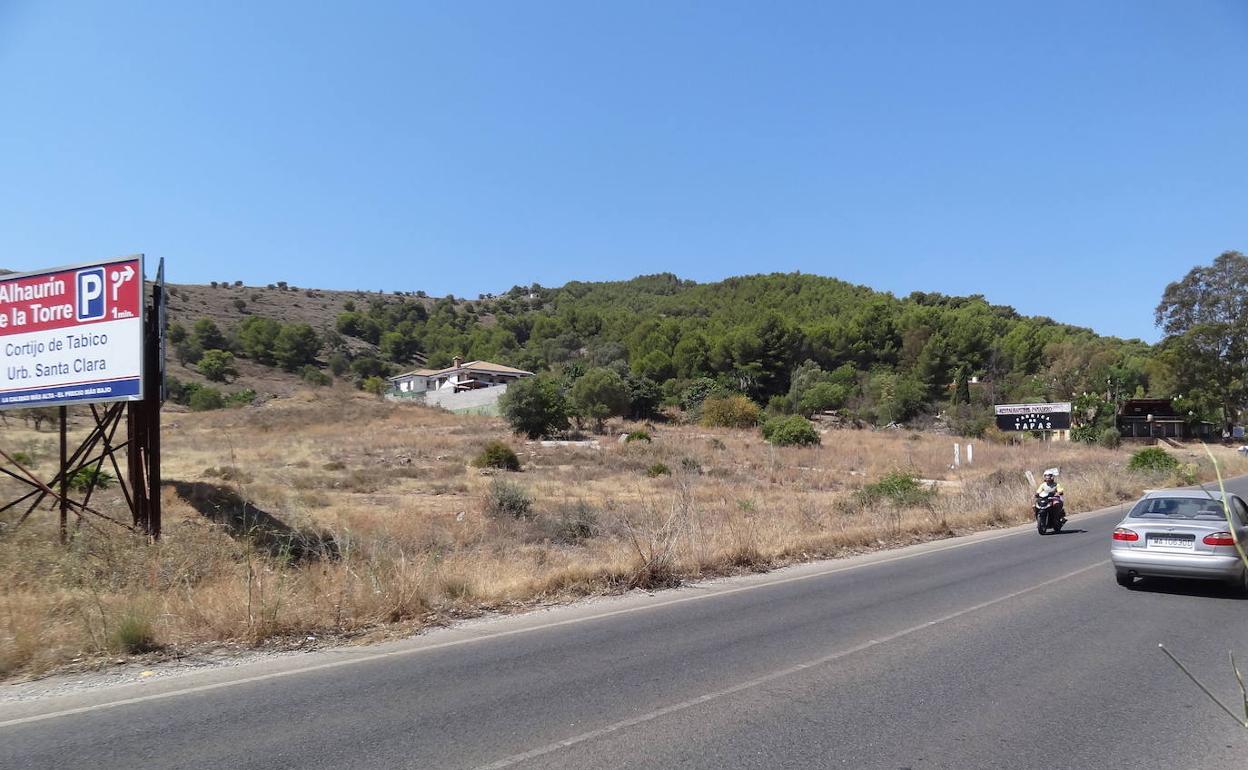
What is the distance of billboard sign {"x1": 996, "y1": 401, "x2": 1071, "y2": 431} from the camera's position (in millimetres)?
56875

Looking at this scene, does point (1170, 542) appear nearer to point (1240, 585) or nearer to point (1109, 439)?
point (1240, 585)

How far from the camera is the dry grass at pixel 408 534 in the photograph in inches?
310

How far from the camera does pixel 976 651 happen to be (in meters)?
7.50

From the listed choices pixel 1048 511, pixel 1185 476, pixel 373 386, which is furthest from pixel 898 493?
pixel 373 386

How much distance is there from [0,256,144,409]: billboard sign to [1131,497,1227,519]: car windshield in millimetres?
15090

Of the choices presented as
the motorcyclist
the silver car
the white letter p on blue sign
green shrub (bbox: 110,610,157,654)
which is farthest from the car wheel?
the white letter p on blue sign

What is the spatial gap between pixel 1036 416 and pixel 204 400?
67517mm

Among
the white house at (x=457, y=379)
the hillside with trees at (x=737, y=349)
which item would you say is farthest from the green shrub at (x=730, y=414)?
the white house at (x=457, y=379)

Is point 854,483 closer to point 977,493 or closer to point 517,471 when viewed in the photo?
point 977,493

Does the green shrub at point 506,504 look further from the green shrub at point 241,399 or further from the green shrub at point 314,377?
the green shrub at point 314,377

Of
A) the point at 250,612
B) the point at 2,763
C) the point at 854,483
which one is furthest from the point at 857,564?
the point at 854,483

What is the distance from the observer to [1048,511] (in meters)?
18.5

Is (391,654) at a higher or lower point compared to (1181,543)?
lower

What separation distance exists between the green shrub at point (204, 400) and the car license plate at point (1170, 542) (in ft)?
231
